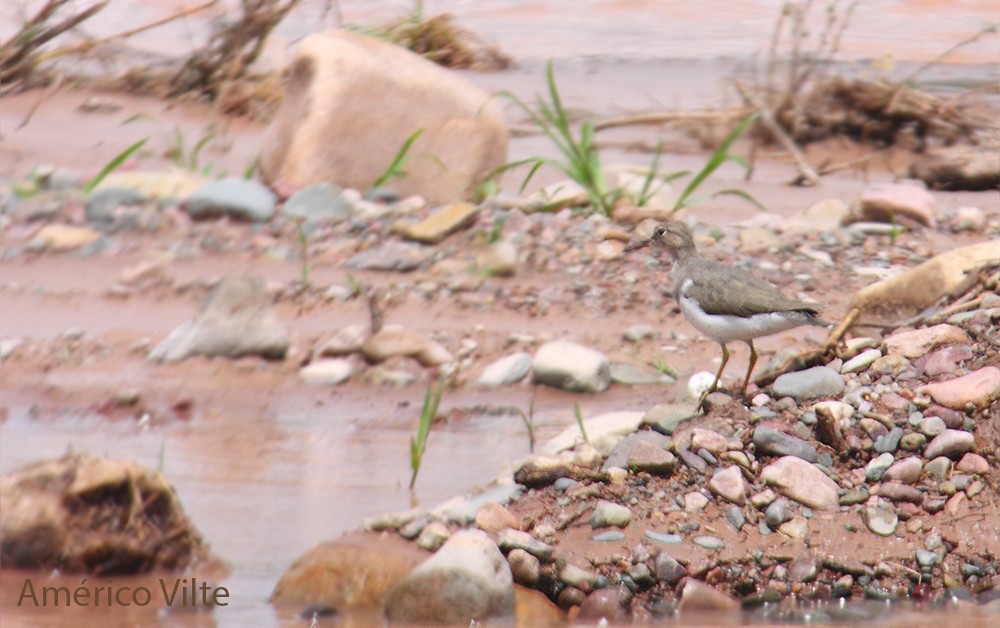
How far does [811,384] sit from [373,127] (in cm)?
390

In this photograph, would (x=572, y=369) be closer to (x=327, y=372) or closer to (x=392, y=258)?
(x=327, y=372)

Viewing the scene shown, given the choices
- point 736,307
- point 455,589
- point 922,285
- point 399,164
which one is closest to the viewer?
point 455,589

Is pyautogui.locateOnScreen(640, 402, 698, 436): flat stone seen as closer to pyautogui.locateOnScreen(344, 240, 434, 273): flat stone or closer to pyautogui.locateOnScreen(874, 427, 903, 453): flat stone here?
pyautogui.locateOnScreen(874, 427, 903, 453): flat stone

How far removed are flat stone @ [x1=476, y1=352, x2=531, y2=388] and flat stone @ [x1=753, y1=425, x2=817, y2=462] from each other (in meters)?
1.52

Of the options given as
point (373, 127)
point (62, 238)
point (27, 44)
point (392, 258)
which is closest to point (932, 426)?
point (392, 258)

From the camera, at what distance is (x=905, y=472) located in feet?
14.4

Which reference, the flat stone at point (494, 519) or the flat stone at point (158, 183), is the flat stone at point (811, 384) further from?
the flat stone at point (158, 183)

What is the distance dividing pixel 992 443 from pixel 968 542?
42cm

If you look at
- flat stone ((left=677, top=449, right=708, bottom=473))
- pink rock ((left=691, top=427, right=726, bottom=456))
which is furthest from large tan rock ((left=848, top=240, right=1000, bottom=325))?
flat stone ((left=677, top=449, right=708, bottom=473))

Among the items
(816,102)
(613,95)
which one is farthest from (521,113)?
(816,102)

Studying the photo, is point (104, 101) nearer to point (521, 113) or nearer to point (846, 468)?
point (521, 113)

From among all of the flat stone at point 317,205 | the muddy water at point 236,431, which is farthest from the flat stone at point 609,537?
the flat stone at point 317,205

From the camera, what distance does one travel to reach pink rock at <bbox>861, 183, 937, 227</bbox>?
25.3ft

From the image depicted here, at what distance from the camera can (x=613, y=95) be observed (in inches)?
415
